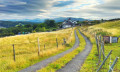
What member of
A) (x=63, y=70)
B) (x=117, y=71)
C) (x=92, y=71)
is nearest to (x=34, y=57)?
(x=63, y=70)

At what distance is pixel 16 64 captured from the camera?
372 inches

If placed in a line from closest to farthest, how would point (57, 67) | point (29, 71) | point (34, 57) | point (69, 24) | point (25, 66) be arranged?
1. point (29, 71)
2. point (57, 67)
3. point (25, 66)
4. point (34, 57)
5. point (69, 24)

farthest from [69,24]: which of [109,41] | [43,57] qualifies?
[43,57]

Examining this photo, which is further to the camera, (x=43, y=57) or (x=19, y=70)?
(x=43, y=57)

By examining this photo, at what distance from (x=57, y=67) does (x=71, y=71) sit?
1.43 meters

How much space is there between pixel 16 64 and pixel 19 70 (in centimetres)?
119

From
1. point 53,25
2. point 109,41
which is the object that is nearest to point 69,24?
point 53,25

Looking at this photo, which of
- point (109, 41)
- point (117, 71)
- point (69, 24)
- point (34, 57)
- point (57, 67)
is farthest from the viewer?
point (69, 24)

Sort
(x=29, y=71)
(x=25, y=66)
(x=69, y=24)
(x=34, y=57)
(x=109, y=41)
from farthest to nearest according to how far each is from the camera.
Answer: (x=69, y=24), (x=109, y=41), (x=34, y=57), (x=25, y=66), (x=29, y=71)

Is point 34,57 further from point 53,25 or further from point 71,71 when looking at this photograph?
point 53,25

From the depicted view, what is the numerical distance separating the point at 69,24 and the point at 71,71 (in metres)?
121

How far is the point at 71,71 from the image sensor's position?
7.95 meters

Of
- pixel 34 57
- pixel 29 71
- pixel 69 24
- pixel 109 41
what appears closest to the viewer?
pixel 29 71

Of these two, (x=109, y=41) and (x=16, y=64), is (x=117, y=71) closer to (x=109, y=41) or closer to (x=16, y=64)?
(x=16, y=64)
